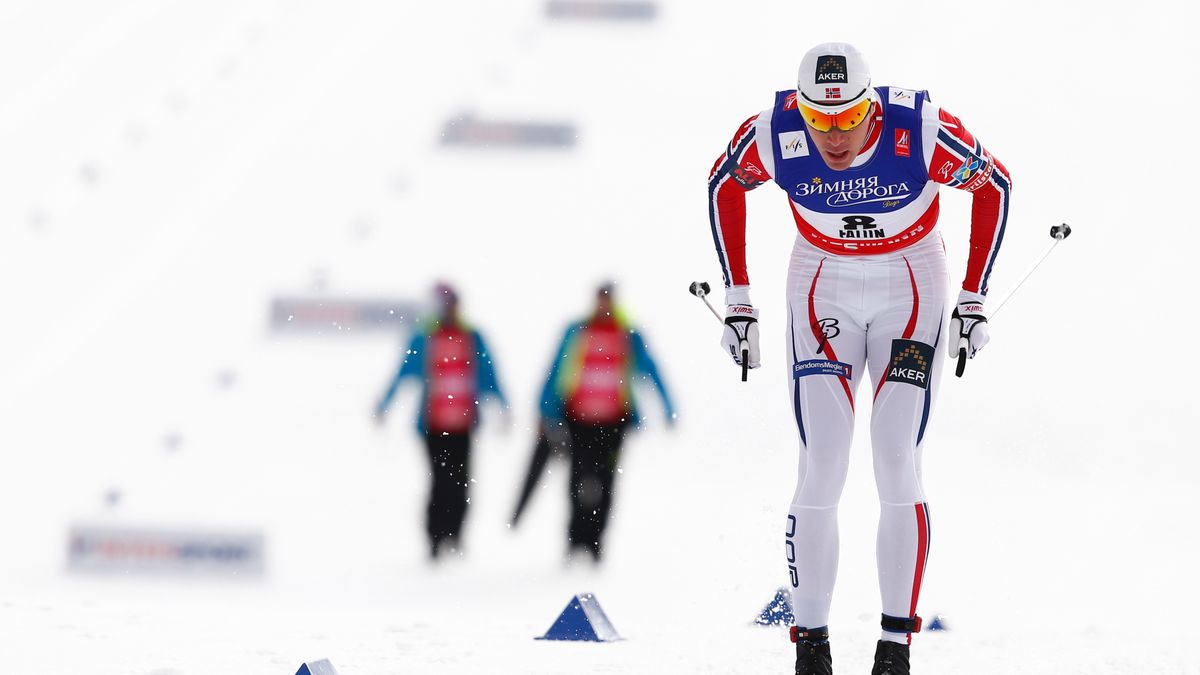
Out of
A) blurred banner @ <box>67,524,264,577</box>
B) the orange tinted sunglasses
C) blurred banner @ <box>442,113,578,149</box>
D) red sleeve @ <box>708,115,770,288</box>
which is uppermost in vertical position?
blurred banner @ <box>442,113,578,149</box>

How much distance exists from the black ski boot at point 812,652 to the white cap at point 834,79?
1.47 m

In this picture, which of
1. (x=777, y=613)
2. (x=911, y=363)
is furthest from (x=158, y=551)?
(x=911, y=363)

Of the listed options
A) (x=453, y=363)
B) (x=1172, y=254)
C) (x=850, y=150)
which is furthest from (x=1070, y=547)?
(x=1172, y=254)

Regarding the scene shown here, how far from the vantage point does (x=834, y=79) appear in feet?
14.2

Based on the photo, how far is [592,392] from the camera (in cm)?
746

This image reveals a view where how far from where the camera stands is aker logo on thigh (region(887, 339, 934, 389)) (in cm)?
447

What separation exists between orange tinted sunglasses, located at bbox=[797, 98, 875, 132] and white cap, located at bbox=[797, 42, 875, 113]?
15 mm

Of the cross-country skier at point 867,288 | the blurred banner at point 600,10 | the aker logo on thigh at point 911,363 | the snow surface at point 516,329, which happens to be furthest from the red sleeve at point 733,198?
the blurred banner at point 600,10

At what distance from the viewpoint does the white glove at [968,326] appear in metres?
4.56

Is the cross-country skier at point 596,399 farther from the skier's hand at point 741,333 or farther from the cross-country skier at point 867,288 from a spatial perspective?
the cross-country skier at point 867,288

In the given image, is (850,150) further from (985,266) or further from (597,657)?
(597,657)

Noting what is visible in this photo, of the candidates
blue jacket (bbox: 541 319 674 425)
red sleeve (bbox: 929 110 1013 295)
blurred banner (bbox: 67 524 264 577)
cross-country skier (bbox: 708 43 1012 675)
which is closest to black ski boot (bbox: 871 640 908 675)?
cross-country skier (bbox: 708 43 1012 675)

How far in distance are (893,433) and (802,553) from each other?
43 cm

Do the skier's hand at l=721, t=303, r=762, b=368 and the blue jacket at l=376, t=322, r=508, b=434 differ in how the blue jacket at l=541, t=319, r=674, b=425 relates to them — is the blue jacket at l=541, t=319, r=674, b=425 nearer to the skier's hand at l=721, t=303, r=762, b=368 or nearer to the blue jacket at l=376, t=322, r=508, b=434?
the blue jacket at l=376, t=322, r=508, b=434
